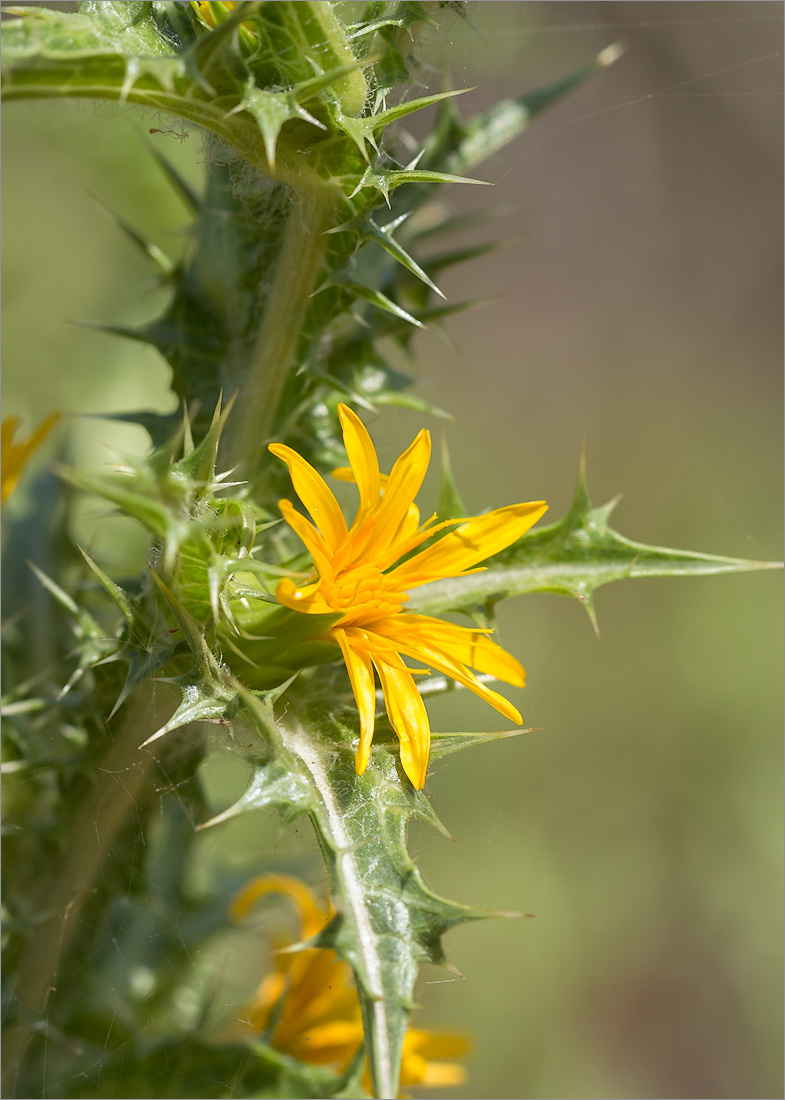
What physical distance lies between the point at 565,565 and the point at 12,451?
1165mm

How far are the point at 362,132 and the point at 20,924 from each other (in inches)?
63.4

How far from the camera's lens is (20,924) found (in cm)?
169

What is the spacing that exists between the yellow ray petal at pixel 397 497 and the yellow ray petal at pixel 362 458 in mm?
22

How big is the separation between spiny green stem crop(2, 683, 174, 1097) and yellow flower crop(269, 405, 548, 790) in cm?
50

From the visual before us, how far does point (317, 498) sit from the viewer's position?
52.4 inches

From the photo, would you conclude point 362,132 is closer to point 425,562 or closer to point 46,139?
point 425,562

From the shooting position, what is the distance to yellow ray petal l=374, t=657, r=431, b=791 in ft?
4.26

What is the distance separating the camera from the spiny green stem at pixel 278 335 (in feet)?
4.84

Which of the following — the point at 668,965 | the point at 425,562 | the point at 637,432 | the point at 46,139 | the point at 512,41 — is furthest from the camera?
the point at 637,432

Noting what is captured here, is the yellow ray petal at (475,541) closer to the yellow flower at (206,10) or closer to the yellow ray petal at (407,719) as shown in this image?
the yellow ray petal at (407,719)

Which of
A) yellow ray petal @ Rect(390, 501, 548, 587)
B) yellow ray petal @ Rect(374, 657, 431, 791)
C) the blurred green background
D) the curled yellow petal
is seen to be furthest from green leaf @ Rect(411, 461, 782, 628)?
the blurred green background

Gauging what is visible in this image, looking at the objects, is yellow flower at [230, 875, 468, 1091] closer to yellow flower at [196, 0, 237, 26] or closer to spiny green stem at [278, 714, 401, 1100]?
spiny green stem at [278, 714, 401, 1100]

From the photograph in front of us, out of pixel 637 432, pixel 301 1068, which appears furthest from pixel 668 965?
pixel 301 1068

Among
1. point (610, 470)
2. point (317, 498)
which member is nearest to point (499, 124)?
point (317, 498)
